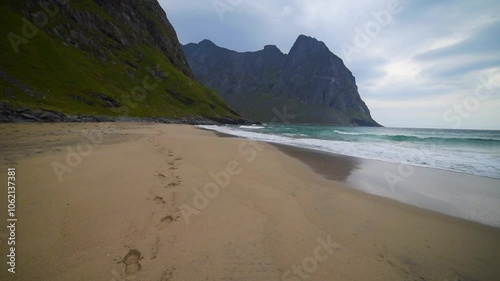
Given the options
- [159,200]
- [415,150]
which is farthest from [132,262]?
[415,150]

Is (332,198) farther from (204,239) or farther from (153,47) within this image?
(153,47)

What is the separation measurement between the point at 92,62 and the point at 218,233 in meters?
85.2

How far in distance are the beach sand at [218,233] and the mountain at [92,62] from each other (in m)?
32.8

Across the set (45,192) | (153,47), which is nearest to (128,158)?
(45,192)

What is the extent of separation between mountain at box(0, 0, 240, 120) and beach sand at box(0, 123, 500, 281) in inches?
1290

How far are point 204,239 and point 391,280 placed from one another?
293 cm

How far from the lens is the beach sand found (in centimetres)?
305

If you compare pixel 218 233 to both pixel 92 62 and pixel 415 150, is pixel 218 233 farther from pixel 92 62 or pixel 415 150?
pixel 92 62

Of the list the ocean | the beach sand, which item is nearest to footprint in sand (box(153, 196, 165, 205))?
the beach sand

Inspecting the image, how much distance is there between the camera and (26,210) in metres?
4.06

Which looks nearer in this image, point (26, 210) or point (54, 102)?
point (26, 210)

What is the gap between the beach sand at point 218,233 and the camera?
10.0ft

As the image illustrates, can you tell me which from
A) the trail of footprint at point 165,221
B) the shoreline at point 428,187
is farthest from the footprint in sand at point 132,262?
the shoreline at point 428,187

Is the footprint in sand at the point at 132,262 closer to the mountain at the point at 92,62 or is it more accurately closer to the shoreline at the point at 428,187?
the shoreline at the point at 428,187
